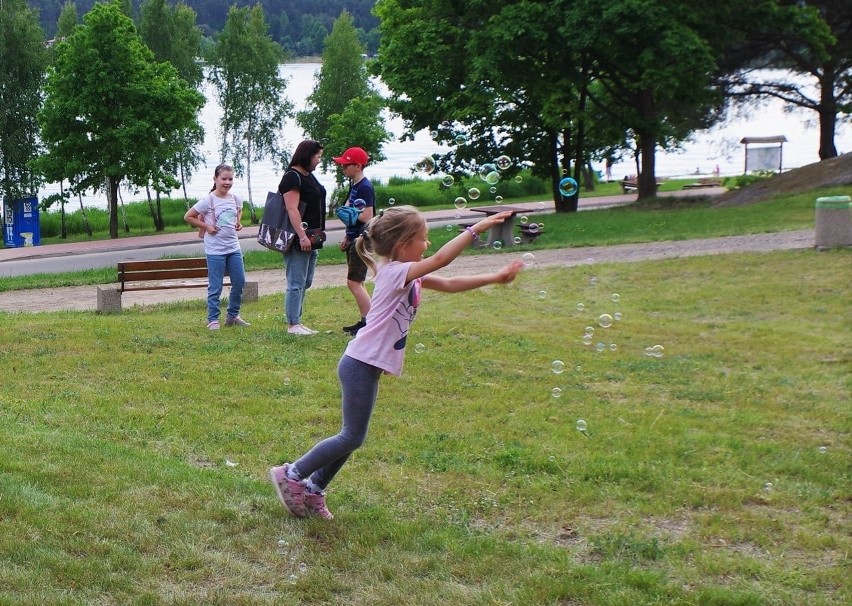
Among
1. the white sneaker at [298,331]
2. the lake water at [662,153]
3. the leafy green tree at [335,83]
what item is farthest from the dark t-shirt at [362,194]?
the leafy green tree at [335,83]

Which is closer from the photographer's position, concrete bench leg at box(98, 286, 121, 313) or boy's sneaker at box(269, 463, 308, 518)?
boy's sneaker at box(269, 463, 308, 518)

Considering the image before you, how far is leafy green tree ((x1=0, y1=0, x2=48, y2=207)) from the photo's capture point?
115 feet

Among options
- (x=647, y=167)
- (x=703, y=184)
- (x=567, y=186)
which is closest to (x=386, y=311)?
(x=567, y=186)

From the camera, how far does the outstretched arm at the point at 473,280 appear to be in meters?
4.86

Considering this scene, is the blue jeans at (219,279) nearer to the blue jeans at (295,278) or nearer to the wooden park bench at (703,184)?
the blue jeans at (295,278)

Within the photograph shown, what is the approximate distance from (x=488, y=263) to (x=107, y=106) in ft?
55.5

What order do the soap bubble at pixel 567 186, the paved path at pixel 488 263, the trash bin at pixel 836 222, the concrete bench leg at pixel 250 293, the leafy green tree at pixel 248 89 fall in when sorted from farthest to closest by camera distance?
the leafy green tree at pixel 248 89 < the trash bin at pixel 836 222 < the paved path at pixel 488 263 < the concrete bench leg at pixel 250 293 < the soap bubble at pixel 567 186

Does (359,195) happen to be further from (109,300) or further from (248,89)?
(248,89)

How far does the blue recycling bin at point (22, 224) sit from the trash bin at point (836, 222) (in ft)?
87.8

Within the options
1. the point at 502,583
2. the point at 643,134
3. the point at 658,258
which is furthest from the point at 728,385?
the point at 643,134

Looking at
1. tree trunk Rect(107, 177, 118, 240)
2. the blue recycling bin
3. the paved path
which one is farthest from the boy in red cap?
the blue recycling bin

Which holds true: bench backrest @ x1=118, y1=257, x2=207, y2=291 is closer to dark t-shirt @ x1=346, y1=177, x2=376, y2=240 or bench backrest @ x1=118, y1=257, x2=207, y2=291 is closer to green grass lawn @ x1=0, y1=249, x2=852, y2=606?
green grass lawn @ x1=0, y1=249, x2=852, y2=606

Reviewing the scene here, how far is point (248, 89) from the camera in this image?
144 feet

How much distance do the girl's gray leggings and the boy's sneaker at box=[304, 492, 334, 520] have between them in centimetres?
7
